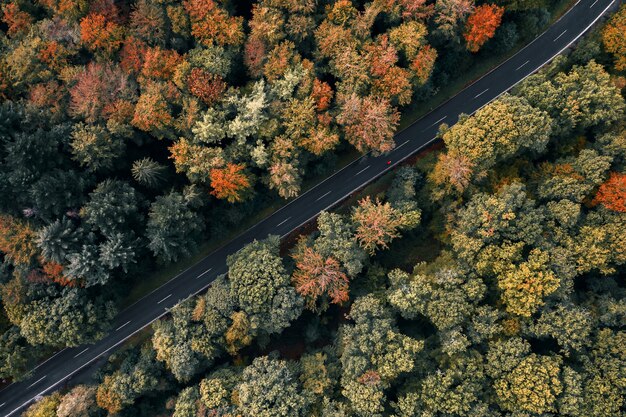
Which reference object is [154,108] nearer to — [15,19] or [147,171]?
[147,171]

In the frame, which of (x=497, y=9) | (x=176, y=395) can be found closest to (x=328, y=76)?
(x=497, y=9)

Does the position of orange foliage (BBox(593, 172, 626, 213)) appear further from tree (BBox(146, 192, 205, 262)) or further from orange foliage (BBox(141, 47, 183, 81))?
orange foliage (BBox(141, 47, 183, 81))

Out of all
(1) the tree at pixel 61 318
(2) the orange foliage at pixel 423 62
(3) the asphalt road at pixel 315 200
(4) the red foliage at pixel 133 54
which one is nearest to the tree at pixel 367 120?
(2) the orange foliage at pixel 423 62

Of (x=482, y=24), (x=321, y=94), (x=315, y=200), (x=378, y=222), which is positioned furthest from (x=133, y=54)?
(x=482, y=24)

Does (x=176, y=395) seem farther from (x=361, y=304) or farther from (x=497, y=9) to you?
(x=497, y=9)

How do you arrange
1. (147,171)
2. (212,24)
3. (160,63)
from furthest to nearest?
(147,171)
(160,63)
(212,24)

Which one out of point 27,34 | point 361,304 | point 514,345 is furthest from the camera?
point 27,34

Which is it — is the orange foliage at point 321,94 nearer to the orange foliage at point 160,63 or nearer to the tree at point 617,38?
the orange foliage at point 160,63
